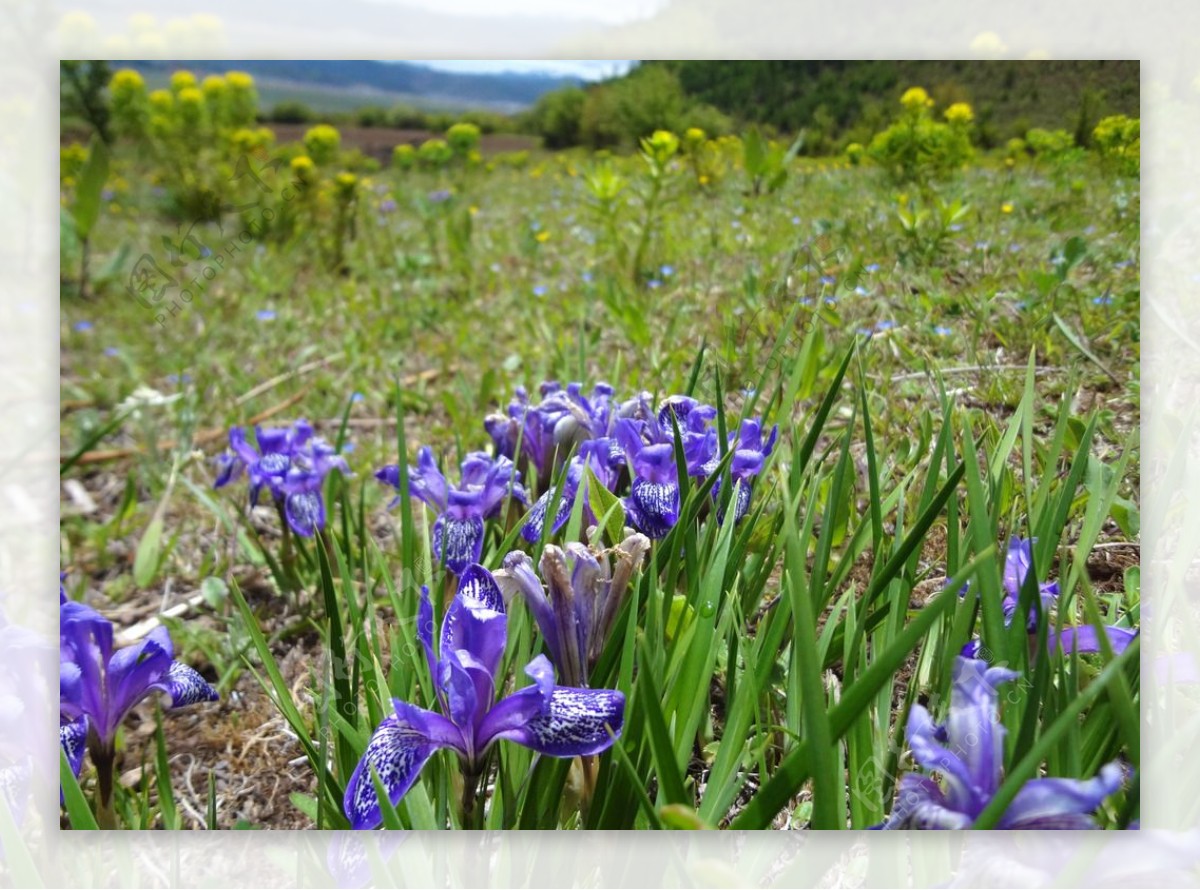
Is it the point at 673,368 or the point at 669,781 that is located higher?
the point at 673,368

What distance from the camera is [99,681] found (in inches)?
42.6

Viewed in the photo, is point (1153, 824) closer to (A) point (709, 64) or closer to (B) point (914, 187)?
(B) point (914, 187)

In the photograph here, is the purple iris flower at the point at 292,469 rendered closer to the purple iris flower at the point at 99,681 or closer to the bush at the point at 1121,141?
the purple iris flower at the point at 99,681

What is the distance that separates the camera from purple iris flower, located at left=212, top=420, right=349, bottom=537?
1577 mm

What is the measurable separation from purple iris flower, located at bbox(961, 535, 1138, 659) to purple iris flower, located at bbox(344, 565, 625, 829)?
1.37 ft

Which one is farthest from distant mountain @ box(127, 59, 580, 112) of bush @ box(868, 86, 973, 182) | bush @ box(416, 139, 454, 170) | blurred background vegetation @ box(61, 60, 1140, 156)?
bush @ box(868, 86, 973, 182)

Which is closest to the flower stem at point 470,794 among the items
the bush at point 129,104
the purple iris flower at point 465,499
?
the purple iris flower at point 465,499

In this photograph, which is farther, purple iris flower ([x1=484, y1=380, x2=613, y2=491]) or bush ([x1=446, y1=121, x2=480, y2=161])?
bush ([x1=446, y1=121, x2=480, y2=161])

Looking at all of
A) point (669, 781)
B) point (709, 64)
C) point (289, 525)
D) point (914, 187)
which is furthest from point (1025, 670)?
point (289, 525)

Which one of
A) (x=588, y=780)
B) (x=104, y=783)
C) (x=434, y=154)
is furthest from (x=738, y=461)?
(x=434, y=154)

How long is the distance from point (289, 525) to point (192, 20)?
83 cm

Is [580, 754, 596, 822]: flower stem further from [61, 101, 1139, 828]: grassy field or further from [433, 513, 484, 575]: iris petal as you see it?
[433, 513, 484, 575]: iris petal

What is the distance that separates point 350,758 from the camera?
100 centimetres

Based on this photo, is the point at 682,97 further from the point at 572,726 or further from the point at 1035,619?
the point at 572,726
